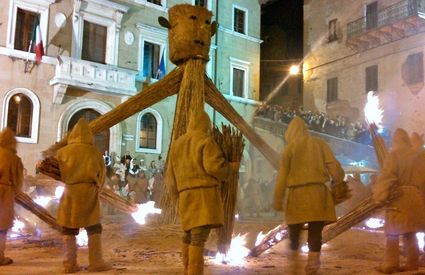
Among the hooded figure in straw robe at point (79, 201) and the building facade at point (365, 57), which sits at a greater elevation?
the building facade at point (365, 57)

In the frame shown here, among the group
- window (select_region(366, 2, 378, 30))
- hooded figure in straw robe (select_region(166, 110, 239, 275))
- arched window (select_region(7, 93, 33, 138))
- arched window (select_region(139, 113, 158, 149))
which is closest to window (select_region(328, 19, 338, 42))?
window (select_region(366, 2, 378, 30))

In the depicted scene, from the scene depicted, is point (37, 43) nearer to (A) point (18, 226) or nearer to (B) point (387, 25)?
(A) point (18, 226)

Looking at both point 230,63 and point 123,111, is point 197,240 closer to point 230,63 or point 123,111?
point 123,111

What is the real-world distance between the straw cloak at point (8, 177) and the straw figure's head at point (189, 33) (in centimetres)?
308

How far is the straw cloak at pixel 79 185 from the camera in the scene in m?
5.45

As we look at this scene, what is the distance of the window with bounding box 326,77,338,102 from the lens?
27688mm

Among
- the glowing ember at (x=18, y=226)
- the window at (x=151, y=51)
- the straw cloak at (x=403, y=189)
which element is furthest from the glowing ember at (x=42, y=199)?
the window at (x=151, y=51)

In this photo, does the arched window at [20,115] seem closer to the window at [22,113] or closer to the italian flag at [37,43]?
the window at [22,113]

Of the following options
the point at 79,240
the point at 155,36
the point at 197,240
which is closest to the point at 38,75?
the point at 155,36

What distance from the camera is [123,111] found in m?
7.24

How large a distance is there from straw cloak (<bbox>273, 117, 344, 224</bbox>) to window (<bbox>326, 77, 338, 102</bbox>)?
2352cm

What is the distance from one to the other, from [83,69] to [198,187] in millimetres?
16070

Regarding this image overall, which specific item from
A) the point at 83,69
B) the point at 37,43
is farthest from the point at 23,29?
the point at 83,69

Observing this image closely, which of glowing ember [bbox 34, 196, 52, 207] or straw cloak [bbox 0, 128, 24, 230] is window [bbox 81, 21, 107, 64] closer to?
glowing ember [bbox 34, 196, 52, 207]
